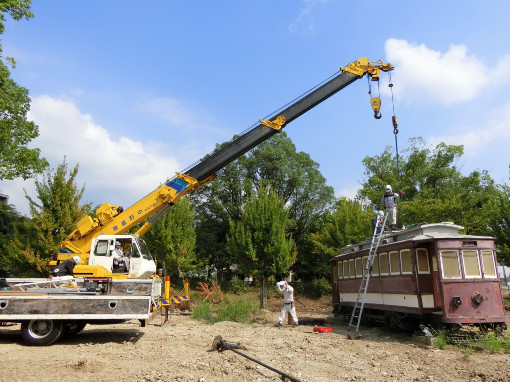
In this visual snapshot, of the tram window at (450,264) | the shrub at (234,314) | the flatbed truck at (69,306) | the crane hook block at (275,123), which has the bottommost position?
the shrub at (234,314)

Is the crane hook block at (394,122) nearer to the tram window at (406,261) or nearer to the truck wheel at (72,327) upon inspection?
the tram window at (406,261)

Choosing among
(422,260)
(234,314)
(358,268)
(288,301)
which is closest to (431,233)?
(422,260)

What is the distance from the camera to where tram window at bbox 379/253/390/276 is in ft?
42.4

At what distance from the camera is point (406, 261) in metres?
11.8

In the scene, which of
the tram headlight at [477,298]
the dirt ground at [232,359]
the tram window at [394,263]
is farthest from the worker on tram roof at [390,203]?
the dirt ground at [232,359]

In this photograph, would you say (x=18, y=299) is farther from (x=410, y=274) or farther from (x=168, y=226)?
(x=168, y=226)

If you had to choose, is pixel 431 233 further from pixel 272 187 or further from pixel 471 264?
pixel 272 187

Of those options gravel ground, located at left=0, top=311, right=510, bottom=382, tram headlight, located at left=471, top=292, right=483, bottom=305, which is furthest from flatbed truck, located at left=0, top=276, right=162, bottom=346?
tram headlight, located at left=471, top=292, right=483, bottom=305

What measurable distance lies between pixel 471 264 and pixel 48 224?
708 inches

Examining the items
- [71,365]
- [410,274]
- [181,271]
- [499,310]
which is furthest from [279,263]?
[71,365]

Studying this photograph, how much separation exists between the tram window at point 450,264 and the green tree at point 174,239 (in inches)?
701

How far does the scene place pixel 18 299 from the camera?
8938mm

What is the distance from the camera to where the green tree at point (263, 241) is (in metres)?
23.8

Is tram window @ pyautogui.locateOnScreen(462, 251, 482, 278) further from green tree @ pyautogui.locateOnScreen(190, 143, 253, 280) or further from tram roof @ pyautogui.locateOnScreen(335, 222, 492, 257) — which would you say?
green tree @ pyautogui.locateOnScreen(190, 143, 253, 280)
